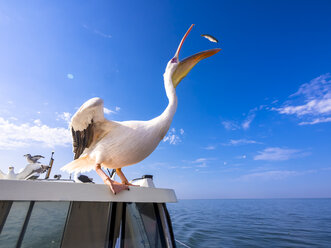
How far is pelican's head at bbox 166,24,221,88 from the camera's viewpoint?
147 inches

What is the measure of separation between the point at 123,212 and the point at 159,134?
1.22 m

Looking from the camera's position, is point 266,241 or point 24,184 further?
point 266,241

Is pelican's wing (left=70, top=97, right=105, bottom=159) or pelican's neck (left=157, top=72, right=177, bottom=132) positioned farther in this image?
pelican's neck (left=157, top=72, right=177, bottom=132)

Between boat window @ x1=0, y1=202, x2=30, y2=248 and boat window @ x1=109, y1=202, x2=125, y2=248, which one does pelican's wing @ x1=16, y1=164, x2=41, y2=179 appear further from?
boat window @ x1=109, y1=202, x2=125, y2=248

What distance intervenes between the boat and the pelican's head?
245 centimetres

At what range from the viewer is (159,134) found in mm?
2729

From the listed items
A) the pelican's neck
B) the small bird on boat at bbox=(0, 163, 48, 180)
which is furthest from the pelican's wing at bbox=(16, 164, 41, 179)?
the pelican's neck

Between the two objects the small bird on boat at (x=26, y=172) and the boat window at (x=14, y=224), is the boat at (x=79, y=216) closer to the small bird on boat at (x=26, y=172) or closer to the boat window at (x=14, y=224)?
the boat window at (x=14, y=224)

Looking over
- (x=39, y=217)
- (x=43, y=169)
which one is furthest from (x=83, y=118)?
(x=43, y=169)

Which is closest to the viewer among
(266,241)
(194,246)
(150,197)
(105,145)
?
(150,197)

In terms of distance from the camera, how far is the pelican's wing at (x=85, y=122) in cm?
250

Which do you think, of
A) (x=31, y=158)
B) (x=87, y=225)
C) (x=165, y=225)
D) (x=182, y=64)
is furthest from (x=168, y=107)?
(x=31, y=158)

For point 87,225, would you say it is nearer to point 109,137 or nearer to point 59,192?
point 59,192

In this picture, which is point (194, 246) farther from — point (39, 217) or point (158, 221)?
point (39, 217)
